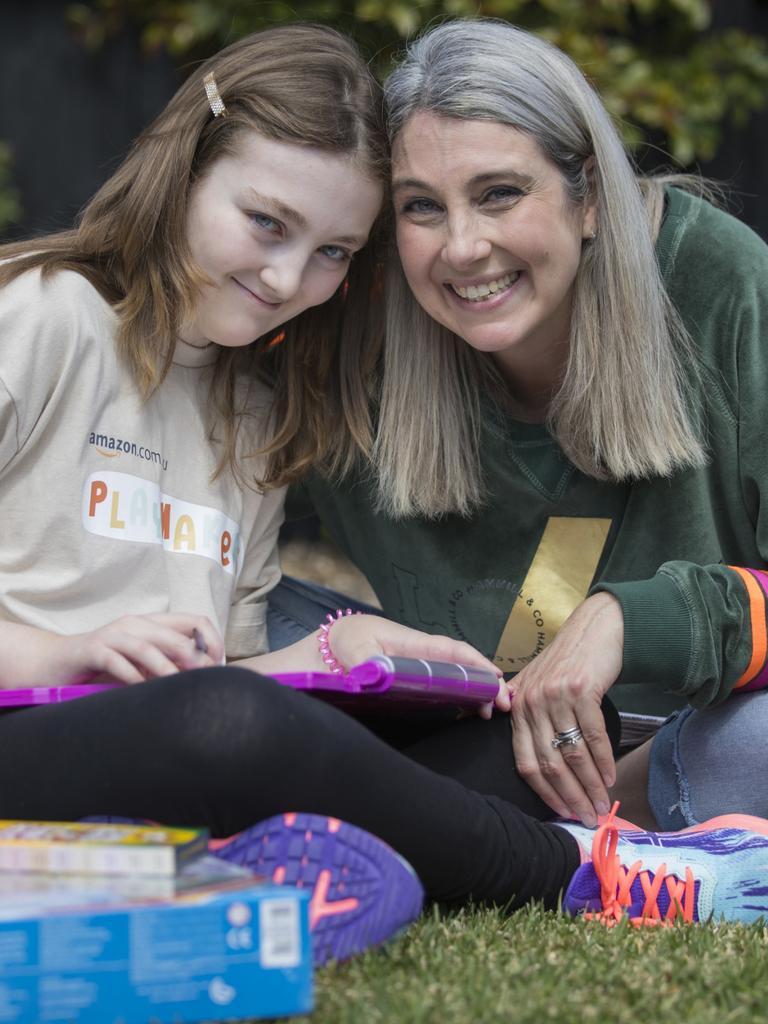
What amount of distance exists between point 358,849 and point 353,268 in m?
1.29

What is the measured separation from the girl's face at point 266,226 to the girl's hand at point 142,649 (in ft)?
1.97

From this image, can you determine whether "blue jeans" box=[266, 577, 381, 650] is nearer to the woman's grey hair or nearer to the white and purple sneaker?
the woman's grey hair

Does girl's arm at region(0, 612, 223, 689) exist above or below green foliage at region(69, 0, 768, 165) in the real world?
below

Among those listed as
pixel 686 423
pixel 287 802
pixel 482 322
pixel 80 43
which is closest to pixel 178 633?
pixel 287 802

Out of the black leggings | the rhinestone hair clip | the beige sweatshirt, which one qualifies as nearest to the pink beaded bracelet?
the beige sweatshirt

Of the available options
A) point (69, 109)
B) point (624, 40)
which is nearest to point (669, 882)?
point (624, 40)

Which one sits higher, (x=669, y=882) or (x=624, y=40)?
(x=624, y=40)

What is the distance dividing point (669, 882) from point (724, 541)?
2.46 ft

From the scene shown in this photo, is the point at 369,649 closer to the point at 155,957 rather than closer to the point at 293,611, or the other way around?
the point at 293,611

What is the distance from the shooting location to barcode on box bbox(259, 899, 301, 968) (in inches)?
44.1

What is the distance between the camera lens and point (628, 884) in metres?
1.68

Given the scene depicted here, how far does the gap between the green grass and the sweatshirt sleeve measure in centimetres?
47

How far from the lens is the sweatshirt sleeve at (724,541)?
1935 mm

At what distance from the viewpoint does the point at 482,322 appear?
2.18 meters
